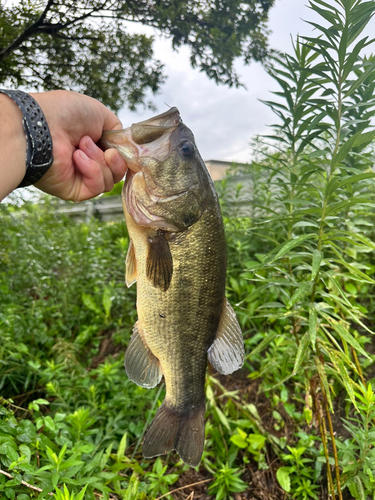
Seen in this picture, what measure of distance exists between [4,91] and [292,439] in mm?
2759

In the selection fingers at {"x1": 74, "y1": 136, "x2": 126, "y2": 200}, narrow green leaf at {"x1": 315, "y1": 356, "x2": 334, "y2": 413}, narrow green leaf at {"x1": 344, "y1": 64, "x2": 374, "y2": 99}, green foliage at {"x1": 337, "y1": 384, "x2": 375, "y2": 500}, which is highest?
narrow green leaf at {"x1": 344, "y1": 64, "x2": 374, "y2": 99}

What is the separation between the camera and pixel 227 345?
155cm

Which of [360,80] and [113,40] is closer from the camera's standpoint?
[360,80]

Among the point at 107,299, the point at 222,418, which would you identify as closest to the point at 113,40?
the point at 107,299

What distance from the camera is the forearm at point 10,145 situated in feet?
4.40

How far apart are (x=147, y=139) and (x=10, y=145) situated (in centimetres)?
53

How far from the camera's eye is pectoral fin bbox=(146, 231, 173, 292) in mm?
1423

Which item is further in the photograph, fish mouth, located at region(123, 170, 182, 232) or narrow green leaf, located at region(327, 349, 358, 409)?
narrow green leaf, located at region(327, 349, 358, 409)

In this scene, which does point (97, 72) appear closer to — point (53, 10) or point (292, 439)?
point (53, 10)

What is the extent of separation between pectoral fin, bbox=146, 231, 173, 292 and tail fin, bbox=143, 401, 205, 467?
59cm

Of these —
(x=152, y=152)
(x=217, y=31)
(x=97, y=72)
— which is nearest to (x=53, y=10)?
(x=97, y=72)

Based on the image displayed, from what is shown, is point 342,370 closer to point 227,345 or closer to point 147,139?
point 227,345

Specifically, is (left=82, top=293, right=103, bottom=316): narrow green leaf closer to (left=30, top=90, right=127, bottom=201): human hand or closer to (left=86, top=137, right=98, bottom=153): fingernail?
(left=30, top=90, right=127, bottom=201): human hand

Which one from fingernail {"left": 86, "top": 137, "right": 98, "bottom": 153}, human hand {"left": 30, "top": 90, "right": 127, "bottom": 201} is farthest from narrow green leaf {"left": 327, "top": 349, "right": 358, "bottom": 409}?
fingernail {"left": 86, "top": 137, "right": 98, "bottom": 153}
